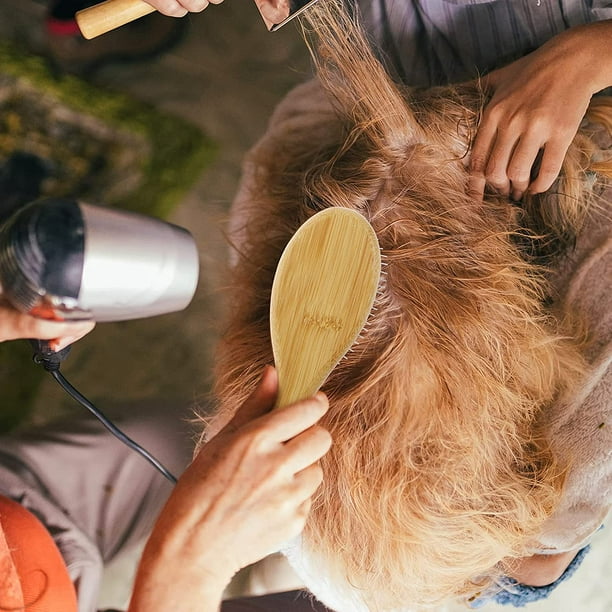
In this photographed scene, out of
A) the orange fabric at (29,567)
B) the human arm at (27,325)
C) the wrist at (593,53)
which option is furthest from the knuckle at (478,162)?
the orange fabric at (29,567)

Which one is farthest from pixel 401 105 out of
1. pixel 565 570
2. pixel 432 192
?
pixel 565 570

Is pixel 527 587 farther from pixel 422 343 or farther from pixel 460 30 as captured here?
pixel 460 30

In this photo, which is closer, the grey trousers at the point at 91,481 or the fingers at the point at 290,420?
the fingers at the point at 290,420

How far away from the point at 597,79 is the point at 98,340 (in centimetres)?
87

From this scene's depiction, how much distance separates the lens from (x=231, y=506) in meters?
0.48

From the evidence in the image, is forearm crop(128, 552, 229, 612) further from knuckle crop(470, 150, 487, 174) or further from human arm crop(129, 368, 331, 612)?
knuckle crop(470, 150, 487, 174)

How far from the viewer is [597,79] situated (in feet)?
1.98

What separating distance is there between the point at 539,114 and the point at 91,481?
0.72 m

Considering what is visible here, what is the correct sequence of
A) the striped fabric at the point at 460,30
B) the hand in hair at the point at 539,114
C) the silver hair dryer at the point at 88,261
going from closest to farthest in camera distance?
the silver hair dryer at the point at 88,261
the hand in hair at the point at 539,114
the striped fabric at the point at 460,30

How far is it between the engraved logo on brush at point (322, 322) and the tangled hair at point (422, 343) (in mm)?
34

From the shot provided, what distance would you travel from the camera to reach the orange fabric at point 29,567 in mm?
662

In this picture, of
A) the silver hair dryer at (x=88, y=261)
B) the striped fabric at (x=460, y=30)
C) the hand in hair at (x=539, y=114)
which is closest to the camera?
the silver hair dryer at (x=88, y=261)

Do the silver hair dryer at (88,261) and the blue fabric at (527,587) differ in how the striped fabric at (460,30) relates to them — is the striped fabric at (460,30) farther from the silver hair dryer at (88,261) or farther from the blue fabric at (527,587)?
the blue fabric at (527,587)

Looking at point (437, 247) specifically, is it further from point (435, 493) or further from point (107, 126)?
point (107, 126)
